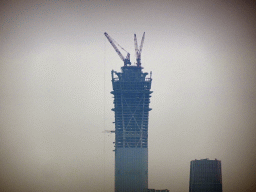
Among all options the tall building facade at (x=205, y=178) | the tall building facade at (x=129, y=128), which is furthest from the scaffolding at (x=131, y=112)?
the tall building facade at (x=205, y=178)

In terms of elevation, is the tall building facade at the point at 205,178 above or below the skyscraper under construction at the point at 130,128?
below

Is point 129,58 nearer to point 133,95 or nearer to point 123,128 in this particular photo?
point 133,95

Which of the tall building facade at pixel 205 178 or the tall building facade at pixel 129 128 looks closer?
the tall building facade at pixel 129 128

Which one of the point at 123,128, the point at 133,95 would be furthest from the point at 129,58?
the point at 123,128

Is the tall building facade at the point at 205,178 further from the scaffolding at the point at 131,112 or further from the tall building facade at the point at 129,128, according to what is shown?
the scaffolding at the point at 131,112

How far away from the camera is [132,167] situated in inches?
2820

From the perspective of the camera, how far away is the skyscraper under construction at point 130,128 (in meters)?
69.9

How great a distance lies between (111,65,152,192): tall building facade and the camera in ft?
229

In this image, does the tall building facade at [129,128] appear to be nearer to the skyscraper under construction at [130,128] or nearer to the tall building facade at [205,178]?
the skyscraper under construction at [130,128]

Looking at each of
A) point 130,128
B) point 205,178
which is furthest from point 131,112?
point 205,178

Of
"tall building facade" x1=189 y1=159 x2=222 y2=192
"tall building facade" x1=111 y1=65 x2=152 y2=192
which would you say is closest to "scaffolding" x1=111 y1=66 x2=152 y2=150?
"tall building facade" x1=111 y1=65 x2=152 y2=192

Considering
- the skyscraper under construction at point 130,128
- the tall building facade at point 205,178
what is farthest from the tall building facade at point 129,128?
the tall building facade at point 205,178

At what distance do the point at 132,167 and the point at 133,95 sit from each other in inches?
865

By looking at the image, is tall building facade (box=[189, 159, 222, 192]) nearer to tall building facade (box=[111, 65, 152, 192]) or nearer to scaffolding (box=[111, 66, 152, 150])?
tall building facade (box=[111, 65, 152, 192])
